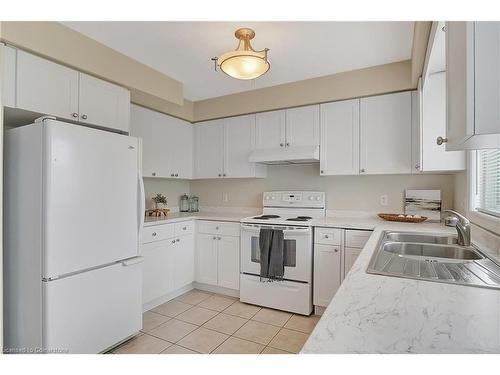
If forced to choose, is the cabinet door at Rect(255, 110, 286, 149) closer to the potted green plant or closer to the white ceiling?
the white ceiling

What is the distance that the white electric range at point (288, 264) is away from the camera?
2.70 m

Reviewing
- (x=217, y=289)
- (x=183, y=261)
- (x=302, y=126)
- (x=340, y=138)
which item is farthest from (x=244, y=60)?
(x=217, y=289)

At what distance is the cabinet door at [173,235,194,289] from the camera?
121 inches

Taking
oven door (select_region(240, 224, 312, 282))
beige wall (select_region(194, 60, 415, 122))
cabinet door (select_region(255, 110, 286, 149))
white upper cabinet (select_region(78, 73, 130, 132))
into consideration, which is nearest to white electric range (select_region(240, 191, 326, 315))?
oven door (select_region(240, 224, 312, 282))

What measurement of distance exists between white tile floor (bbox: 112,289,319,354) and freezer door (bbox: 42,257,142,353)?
0.22 metres

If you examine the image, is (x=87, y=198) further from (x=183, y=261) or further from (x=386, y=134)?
(x=386, y=134)

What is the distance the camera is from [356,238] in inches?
99.6

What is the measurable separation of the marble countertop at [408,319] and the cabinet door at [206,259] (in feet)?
7.80

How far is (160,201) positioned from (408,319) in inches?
122
